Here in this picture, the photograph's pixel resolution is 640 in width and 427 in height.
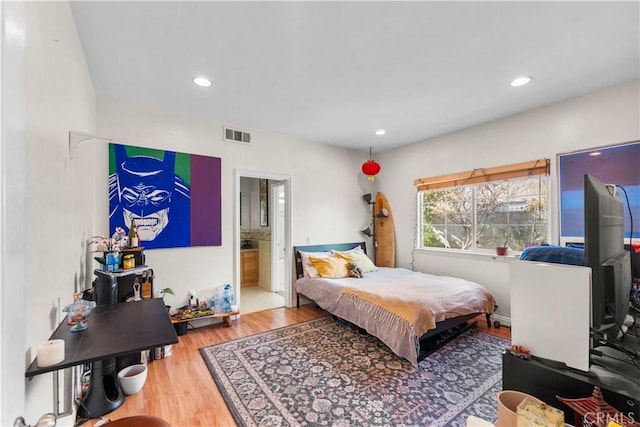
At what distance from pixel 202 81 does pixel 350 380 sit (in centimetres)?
294

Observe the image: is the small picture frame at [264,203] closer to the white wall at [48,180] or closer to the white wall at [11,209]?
the white wall at [48,180]

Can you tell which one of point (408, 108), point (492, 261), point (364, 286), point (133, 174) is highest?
point (408, 108)

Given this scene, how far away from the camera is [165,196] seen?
3193mm

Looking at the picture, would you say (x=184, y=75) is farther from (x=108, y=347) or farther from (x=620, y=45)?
(x=620, y=45)

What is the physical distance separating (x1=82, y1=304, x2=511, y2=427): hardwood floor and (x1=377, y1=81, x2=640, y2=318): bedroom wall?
32.6 inches

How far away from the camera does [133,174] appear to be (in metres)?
3.02

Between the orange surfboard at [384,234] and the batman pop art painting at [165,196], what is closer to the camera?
the batman pop art painting at [165,196]

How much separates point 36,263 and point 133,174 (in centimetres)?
225

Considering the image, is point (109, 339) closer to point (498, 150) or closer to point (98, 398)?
point (98, 398)

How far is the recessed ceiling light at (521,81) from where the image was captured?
2496mm

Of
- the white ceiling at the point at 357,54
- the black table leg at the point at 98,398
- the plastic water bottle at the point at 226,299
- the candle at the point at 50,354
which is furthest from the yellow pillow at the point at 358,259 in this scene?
the candle at the point at 50,354

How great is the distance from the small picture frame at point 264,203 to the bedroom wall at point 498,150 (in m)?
2.29

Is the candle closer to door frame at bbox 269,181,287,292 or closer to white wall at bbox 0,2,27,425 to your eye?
white wall at bbox 0,2,27,425

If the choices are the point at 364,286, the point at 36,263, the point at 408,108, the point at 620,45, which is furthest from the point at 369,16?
the point at 364,286
